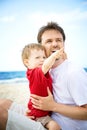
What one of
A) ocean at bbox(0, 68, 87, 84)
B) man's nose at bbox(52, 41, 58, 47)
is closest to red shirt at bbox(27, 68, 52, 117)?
man's nose at bbox(52, 41, 58, 47)

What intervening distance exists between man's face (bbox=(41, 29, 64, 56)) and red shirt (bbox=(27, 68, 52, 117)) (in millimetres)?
209

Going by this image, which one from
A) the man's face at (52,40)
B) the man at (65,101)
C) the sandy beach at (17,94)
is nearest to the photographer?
the man at (65,101)

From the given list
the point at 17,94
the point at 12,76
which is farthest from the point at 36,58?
the point at 12,76

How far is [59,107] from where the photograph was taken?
138 cm

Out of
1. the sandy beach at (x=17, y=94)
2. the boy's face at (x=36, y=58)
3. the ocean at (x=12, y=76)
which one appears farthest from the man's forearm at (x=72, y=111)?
the ocean at (x=12, y=76)

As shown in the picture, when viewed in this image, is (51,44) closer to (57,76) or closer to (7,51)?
(57,76)

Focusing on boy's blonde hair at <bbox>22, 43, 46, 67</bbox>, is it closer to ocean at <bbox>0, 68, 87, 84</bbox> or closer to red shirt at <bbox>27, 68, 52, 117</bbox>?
red shirt at <bbox>27, 68, 52, 117</bbox>

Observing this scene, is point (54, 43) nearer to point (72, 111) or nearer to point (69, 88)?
point (69, 88)

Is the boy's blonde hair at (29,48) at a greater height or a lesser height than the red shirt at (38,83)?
greater

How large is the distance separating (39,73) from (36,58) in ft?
0.48

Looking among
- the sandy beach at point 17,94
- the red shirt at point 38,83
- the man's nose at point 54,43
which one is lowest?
the sandy beach at point 17,94

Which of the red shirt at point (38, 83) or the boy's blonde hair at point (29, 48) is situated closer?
the red shirt at point (38, 83)

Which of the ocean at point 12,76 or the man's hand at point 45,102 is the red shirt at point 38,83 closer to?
the man's hand at point 45,102

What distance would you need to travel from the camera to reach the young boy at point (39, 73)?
52.4 inches
